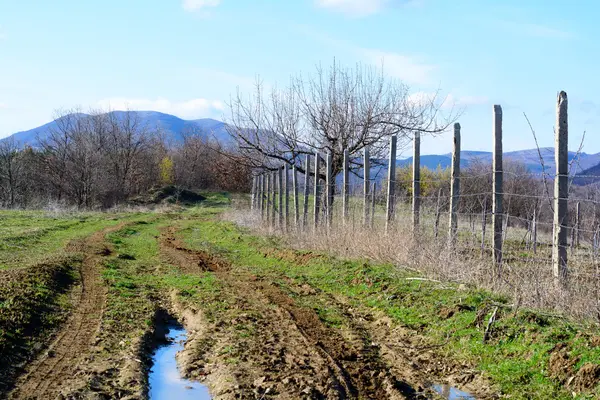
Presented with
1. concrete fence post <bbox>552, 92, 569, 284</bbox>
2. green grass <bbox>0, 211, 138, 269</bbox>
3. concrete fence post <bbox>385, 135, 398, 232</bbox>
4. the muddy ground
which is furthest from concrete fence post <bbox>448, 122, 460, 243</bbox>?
green grass <bbox>0, 211, 138, 269</bbox>

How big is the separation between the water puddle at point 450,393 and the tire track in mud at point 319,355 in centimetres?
32

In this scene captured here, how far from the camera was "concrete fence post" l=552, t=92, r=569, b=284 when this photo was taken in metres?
8.00

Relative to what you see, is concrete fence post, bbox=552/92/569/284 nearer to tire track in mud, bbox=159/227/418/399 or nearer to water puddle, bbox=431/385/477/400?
water puddle, bbox=431/385/477/400

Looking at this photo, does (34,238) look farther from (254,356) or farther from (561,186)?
(561,186)

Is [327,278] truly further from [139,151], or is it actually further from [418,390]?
[139,151]

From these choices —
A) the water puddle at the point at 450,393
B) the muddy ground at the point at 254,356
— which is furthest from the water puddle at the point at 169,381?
the water puddle at the point at 450,393

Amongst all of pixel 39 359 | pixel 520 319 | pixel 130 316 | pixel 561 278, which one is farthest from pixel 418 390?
pixel 130 316

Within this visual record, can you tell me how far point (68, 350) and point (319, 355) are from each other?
Answer: 286 cm

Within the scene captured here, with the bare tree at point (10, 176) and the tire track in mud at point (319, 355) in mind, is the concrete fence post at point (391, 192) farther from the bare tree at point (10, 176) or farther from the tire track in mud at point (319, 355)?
the bare tree at point (10, 176)

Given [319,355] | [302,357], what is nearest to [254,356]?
[302,357]

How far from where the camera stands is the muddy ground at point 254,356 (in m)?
5.75

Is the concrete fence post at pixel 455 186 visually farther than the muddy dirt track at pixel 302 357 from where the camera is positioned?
Yes

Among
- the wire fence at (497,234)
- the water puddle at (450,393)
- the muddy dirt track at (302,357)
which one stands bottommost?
the water puddle at (450,393)

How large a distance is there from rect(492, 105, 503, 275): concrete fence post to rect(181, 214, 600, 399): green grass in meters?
1.01
